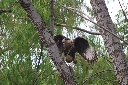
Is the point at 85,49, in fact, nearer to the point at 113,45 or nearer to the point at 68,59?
the point at 68,59

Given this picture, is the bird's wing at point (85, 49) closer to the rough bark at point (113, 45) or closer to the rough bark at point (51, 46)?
the rough bark at point (51, 46)

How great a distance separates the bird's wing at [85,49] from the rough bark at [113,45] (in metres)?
0.61

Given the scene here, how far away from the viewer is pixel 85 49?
1.97m

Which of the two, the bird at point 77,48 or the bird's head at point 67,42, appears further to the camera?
the bird's head at point 67,42

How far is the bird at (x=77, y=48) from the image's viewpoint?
1.91m

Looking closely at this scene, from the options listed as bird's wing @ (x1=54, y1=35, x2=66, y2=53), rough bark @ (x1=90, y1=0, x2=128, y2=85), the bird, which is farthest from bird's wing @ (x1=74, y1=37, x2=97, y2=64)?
rough bark @ (x1=90, y1=0, x2=128, y2=85)

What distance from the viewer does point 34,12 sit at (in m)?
1.93

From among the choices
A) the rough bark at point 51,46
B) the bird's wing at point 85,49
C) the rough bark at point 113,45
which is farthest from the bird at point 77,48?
the rough bark at point 113,45

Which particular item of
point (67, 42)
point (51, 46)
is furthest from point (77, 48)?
point (51, 46)

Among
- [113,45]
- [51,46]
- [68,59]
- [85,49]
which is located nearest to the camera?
[51,46]

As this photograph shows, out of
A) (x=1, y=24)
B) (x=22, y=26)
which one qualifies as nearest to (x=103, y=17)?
(x=22, y=26)

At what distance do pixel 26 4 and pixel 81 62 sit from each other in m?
4.25

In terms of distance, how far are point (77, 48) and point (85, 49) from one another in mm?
99

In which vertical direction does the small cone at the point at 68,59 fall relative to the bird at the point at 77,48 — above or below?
below
